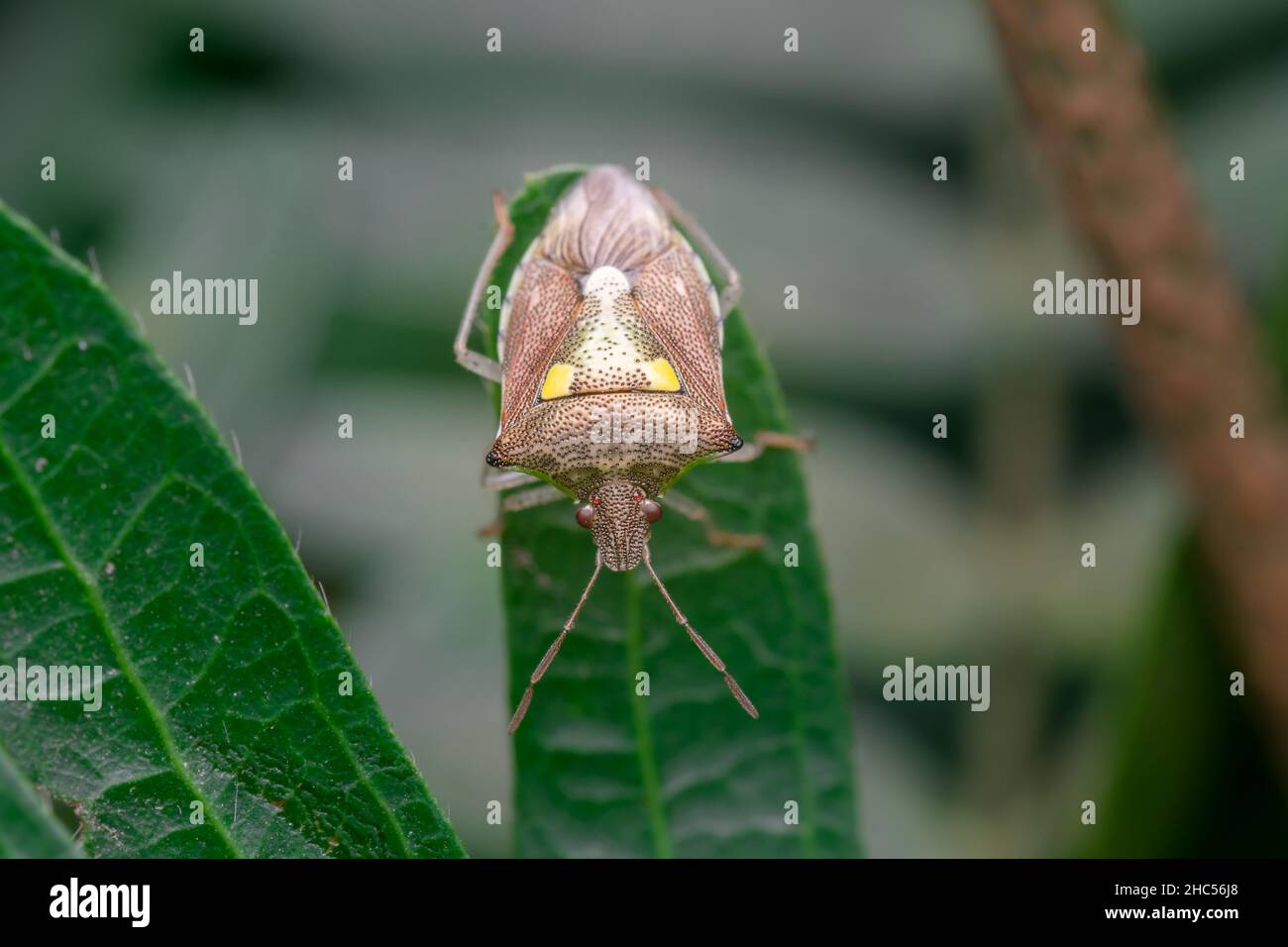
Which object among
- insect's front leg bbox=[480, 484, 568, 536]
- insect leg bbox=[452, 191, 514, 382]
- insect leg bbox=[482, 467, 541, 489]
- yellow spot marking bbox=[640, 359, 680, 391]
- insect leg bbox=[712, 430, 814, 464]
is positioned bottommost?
insect's front leg bbox=[480, 484, 568, 536]

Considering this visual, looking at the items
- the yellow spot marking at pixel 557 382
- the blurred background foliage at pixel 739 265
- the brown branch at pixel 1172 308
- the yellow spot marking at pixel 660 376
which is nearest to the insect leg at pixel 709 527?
the yellow spot marking at pixel 660 376

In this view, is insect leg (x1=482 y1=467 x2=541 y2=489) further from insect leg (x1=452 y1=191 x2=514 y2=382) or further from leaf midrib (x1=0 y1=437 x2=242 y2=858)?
leaf midrib (x1=0 y1=437 x2=242 y2=858)

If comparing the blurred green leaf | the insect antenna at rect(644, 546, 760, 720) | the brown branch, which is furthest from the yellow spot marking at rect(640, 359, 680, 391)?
the blurred green leaf

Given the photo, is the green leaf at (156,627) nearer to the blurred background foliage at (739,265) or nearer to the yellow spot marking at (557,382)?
the yellow spot marking at (557,382)

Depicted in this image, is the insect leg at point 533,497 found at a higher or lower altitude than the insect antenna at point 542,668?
higher

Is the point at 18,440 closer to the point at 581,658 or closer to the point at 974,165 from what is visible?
the point at 581,658
